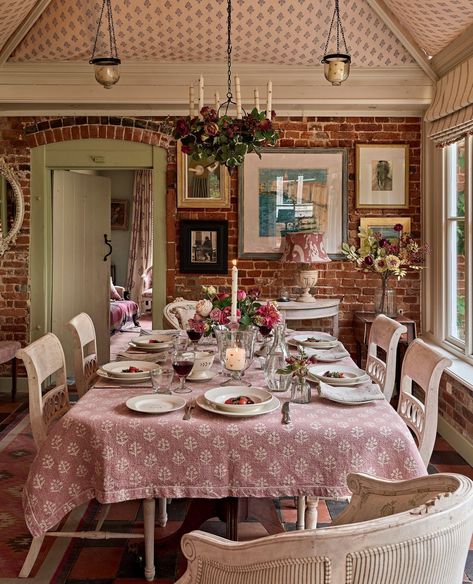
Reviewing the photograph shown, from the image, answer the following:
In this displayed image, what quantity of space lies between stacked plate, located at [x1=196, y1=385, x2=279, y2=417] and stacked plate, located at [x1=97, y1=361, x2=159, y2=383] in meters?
0.40

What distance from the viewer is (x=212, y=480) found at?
7.51 feet

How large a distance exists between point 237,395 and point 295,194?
10.9 feet

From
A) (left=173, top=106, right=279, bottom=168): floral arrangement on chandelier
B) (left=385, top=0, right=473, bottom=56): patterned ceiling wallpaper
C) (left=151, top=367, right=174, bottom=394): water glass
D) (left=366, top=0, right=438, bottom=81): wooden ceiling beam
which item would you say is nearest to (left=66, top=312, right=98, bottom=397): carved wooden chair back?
(left=151, top=367, right=174, bottom=394): water glass

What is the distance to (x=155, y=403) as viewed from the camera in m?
2.52

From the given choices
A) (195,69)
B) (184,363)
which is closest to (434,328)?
(195,69)

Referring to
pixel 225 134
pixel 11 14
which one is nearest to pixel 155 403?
pixel 225 134

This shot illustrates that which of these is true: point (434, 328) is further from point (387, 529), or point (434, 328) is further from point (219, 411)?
point (387, 529)

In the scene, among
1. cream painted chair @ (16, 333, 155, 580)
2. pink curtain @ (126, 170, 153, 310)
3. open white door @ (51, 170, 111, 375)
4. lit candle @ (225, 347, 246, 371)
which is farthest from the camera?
pink curtain @ (126, 170, 153, 310)

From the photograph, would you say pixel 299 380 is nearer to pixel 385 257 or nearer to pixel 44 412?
pixel 44 412

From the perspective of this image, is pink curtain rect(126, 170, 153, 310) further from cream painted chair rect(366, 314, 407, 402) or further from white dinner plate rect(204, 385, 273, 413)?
white dinner plate rect(204, 385, 273, 413)

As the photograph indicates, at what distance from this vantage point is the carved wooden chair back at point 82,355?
3475 millimetres

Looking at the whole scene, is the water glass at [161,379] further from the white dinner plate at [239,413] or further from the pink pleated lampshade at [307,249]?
the pink pleated lampshade at [307,249]

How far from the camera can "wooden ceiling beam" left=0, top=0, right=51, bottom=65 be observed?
201 inches

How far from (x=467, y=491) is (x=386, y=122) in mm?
4761
